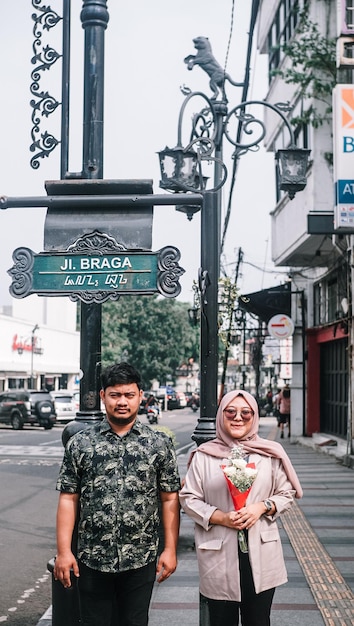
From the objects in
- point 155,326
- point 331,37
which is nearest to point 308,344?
point 331,37

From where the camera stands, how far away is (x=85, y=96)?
5254 millimetres

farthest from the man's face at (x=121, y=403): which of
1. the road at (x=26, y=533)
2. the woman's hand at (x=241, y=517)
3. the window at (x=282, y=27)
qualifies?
the window at (x=282, y=27)

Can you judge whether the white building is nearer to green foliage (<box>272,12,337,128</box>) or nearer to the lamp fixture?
green foliage (<box>272,12,337,128</box>)

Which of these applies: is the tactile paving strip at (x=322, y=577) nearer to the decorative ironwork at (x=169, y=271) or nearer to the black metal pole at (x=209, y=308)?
the black metal pole at (x=209, y=308)

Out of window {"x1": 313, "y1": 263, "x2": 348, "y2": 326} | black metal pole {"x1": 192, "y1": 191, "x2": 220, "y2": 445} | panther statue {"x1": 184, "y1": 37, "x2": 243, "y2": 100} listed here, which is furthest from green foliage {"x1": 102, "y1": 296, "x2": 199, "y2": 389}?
black metal pole {"x1": 192, "y1": 191, "x2": 220, "y2": 445}

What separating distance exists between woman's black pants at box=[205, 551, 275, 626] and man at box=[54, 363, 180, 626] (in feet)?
1.12

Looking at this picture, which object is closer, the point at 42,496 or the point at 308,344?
the point at 42,496

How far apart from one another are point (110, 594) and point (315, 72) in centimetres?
1669

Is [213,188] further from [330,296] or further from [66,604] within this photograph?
[330,296]

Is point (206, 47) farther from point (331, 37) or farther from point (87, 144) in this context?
point (331, 37)

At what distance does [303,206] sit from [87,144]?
1464 centimetres

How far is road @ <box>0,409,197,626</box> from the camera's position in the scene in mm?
7395

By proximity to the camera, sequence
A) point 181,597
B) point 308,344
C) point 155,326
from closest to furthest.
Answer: point 181,597 → point 308,344 → point 155,326

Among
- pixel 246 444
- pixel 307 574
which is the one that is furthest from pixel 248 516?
pixel 307 574
